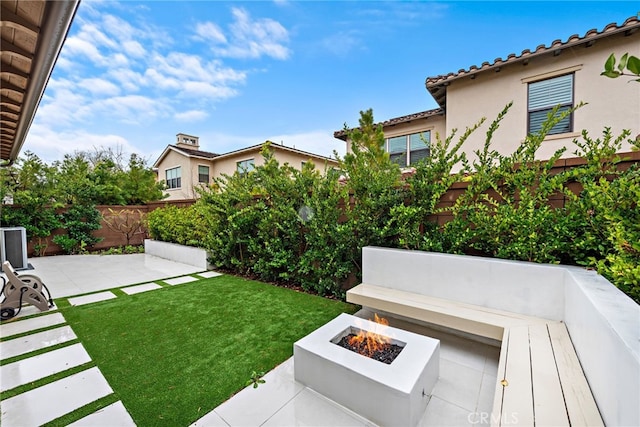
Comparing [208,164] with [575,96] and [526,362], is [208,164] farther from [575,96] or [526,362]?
[526,362]

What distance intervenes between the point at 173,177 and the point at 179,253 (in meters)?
11.8

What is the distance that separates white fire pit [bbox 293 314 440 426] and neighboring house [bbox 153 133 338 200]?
41.0 feet

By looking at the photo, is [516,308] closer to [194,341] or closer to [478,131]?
[194,341]

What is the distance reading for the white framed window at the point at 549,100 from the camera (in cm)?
620

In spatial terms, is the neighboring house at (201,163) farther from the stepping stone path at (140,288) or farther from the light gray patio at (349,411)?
the light gray patio at (349,411)

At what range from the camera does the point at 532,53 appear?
6180 mm

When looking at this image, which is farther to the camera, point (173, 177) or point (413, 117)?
point (173, 177)

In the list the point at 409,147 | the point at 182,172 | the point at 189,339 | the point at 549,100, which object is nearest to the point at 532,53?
the point at 549,100

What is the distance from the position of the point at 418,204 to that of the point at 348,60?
6588 mm

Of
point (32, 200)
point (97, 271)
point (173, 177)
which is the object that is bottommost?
point (97, 271)

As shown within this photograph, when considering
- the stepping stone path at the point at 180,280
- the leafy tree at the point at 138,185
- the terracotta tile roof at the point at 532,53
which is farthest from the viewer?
the leafy tree at the point at 138,185

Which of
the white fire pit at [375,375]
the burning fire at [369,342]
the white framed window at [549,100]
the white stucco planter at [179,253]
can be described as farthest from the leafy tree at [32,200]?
the white framed window at [549,100]

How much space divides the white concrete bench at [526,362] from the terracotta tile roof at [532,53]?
21.0ft

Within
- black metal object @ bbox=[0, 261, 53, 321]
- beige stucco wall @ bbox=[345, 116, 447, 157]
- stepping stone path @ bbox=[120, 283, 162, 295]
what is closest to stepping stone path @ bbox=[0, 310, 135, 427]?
black metal object @ bbox=[0, 261, 53, 321]
